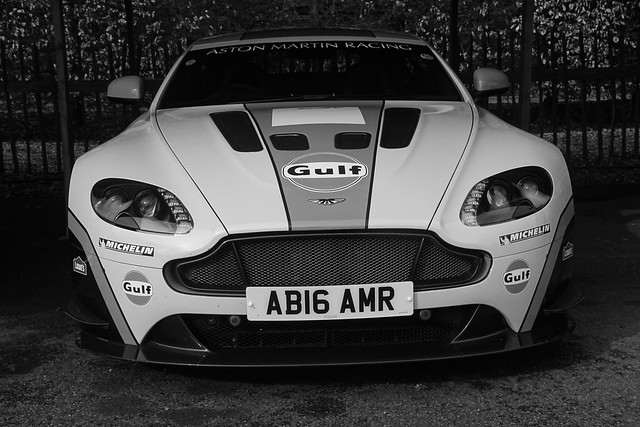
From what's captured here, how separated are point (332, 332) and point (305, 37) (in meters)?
2.39

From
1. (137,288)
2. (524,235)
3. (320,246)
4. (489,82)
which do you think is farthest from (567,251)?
(489,82)

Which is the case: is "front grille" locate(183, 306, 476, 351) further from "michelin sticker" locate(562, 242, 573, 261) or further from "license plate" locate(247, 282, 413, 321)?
"michelin sticker" locate(562, 242, 573, 261)

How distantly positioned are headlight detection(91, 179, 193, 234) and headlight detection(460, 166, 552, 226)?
3.31 feet

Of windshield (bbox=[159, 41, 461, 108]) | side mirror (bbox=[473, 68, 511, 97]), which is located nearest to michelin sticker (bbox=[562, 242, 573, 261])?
windshield (bbox=[159, 41, 461, 108])

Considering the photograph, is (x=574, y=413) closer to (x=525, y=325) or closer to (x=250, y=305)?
(x=525, y=325)

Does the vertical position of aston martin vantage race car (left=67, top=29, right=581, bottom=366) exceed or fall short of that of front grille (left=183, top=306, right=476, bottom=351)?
it exceeds it

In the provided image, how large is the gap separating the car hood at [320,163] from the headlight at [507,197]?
0.13 meters

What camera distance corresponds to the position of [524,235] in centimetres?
355

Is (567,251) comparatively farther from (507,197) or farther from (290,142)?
(290,142)

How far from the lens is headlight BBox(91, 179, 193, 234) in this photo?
352cm

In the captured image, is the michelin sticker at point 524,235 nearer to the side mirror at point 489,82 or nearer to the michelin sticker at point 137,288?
the michelin sticker at point 137,288

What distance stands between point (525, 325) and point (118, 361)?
5.28 feet

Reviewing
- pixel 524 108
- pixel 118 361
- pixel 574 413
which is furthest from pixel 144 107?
pixel 574 413

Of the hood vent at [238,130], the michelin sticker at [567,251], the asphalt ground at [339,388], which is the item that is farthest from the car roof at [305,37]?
the michelin sticker at [567,251]
